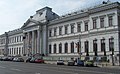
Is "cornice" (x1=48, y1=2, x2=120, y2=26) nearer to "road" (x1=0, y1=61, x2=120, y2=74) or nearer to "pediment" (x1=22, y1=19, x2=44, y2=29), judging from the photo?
"pediment" (x1=22, y1=19, x2=44, y2=29)

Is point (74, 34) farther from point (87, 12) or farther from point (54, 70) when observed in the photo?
point (54, 70)

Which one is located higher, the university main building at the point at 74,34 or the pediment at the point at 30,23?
the pediment at the point at 30,23

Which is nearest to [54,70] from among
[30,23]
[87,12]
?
[87,12]

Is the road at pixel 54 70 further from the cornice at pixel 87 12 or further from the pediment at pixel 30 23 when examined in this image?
the pediment at pixel 30 23

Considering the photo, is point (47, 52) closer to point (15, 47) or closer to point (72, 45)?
point (72, 45)

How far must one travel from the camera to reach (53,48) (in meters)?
75.9

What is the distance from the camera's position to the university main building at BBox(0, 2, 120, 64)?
179 feet

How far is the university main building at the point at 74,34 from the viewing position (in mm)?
54625

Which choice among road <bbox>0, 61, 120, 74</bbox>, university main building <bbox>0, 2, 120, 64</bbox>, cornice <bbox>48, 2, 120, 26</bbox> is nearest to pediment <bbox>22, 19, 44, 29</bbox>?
university main building <bbox>0, 2, 120, 64</bbox>

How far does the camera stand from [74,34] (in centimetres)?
6681

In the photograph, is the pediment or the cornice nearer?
the cornice

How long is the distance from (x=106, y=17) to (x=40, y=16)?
34.0 m

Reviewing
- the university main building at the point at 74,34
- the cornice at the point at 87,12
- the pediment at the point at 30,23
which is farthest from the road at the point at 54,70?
the pediment at the point at 30,23

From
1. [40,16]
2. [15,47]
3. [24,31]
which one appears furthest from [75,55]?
[15,47]
